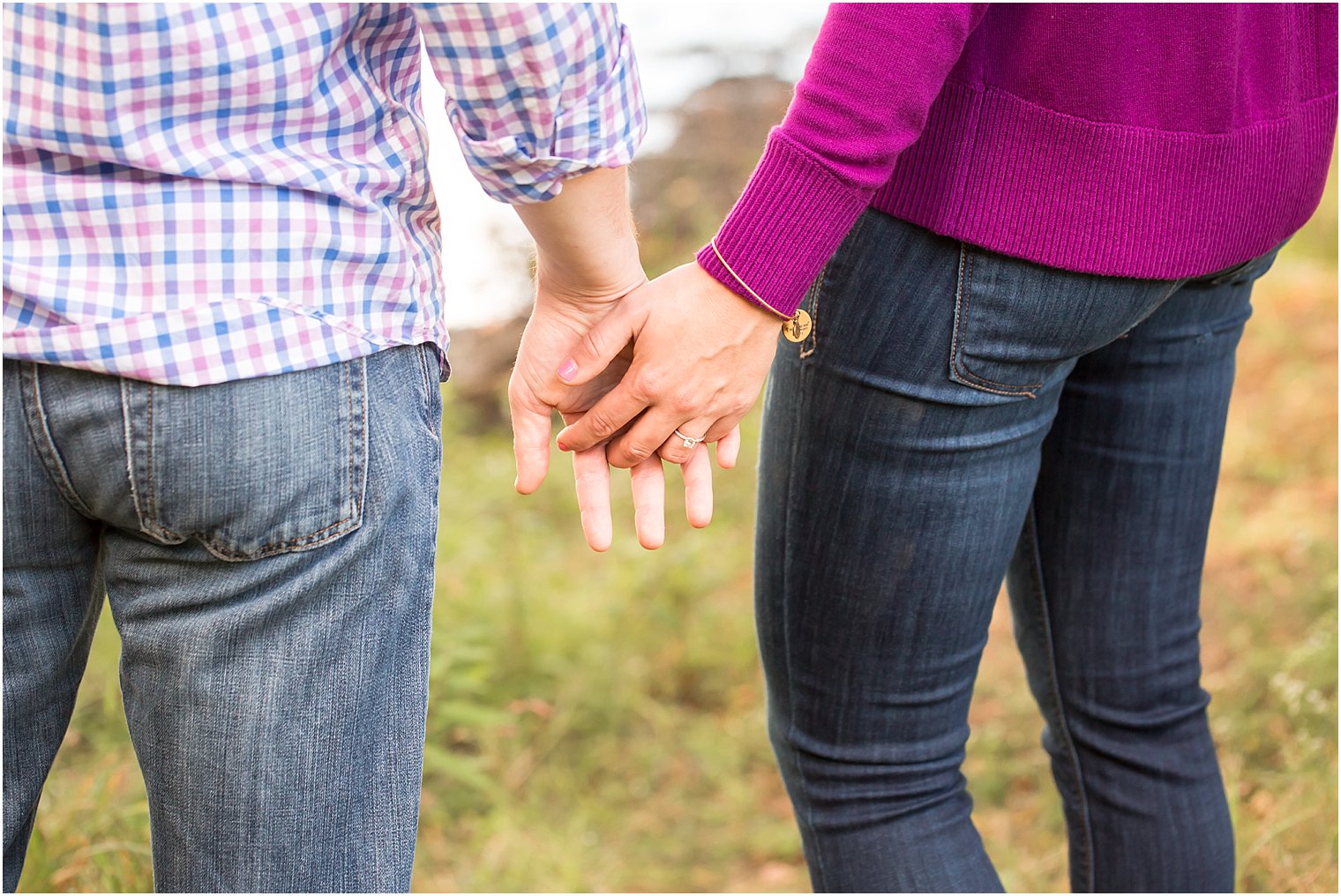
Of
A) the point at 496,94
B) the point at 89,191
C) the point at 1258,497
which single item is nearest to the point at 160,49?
the point at 89,191

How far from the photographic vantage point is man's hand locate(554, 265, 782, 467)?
1080mm

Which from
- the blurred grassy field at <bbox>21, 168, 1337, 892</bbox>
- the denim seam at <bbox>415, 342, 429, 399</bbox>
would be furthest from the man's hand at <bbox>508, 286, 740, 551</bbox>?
the blurred grassy field at <bbox>21, 168, 1337, 892</bbox>

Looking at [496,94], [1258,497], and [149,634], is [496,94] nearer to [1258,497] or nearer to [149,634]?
[149,634]

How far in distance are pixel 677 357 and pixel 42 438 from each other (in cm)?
54

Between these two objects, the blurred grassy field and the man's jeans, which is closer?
the man's jeans

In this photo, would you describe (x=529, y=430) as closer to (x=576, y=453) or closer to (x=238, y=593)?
(x=576, y=453)

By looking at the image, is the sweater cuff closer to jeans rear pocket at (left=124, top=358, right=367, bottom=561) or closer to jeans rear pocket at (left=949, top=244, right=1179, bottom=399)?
jeans rear pocket at (left=949, top=244, right=1179, bottom=399)

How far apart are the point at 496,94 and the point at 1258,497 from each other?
2.96 m

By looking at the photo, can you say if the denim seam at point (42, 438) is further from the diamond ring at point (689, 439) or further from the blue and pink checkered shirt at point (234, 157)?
the diamond ring at point (689, 439)

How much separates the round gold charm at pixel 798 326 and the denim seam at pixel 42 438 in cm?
67

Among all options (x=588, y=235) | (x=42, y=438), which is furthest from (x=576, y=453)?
(x=42, y=438)

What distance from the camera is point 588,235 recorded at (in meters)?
0.97

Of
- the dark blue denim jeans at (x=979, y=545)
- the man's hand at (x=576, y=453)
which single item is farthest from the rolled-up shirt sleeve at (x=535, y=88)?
the dark blue denim jeans at (x=979, y=545)

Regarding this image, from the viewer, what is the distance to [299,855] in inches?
34.4
